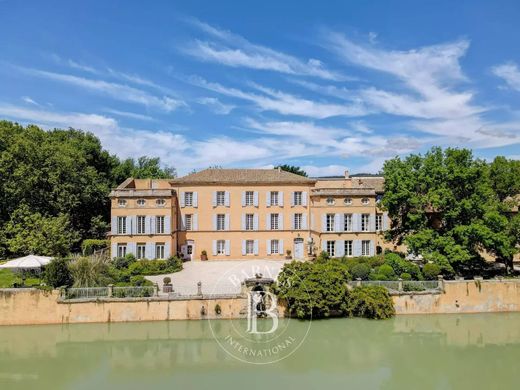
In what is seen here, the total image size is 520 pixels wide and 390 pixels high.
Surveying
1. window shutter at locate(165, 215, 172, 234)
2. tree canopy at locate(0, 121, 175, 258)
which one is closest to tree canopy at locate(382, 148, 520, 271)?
window shutter at locate(165, 215, 172, 234)

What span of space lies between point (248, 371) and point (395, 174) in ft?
53.6

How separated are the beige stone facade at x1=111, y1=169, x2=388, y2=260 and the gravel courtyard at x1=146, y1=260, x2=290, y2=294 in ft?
5.70

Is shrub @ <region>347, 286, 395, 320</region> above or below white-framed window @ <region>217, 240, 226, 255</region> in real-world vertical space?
below

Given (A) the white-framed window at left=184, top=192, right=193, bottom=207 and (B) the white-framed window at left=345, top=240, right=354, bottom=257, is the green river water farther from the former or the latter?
(A) the white-framed window at left=184, top=192, right=193, bottom=207

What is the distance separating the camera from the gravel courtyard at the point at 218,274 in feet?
74.0

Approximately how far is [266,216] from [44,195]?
1657 cm

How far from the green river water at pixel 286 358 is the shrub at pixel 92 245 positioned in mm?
10226

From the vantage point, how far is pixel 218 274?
26.2 meters

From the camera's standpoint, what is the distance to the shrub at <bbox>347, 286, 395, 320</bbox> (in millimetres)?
20547

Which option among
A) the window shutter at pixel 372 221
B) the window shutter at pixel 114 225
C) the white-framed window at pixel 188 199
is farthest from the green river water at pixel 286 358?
the white-framed window at pixel 188 199

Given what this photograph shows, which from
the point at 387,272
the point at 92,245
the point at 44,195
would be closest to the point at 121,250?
the point at 92,245

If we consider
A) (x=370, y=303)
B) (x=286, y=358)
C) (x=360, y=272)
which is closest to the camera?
(x=286, y=358)

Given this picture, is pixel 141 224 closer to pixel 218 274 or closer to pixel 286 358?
pixel 218 274

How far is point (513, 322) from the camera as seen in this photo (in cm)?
2122
